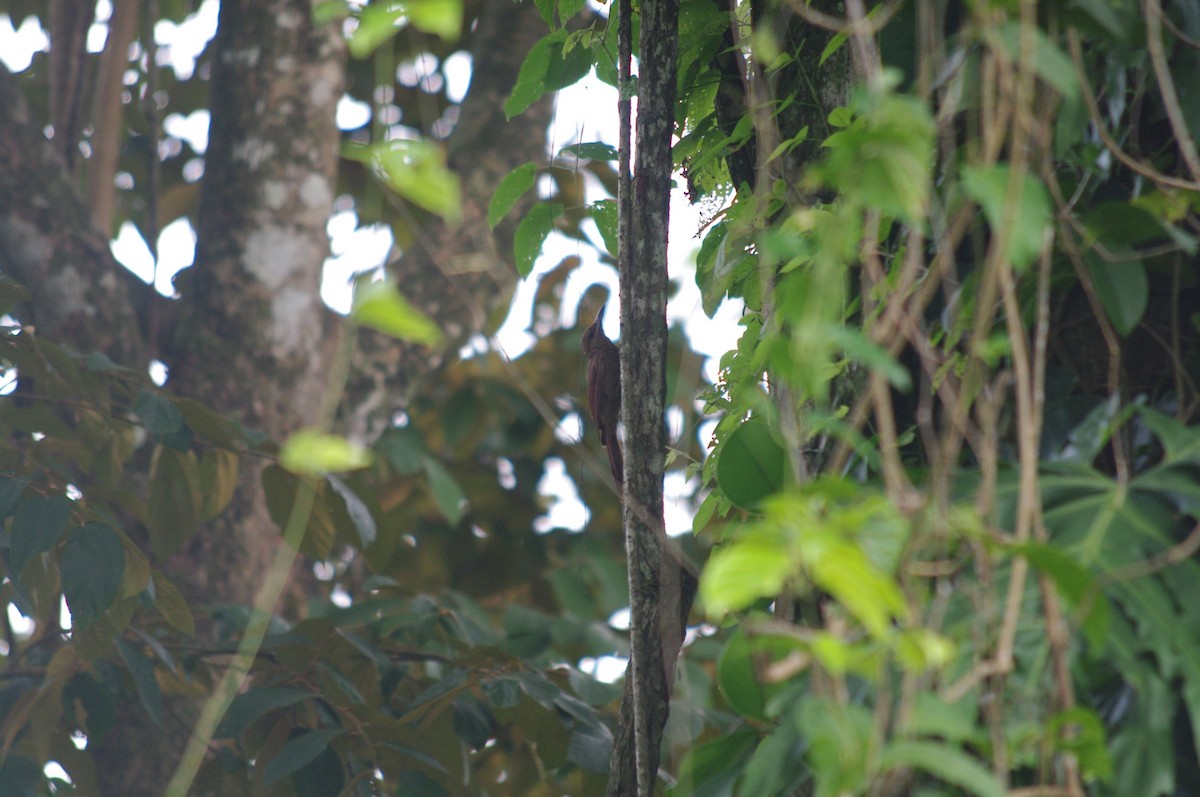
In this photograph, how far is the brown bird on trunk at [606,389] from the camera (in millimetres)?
1767

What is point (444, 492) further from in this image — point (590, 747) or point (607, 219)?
point (607, 219)

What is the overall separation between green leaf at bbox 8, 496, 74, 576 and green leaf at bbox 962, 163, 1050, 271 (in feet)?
4.70

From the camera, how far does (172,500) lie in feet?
7.58

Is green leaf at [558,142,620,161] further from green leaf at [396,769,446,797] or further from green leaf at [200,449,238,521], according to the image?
green leaf at [200,449,238,521]

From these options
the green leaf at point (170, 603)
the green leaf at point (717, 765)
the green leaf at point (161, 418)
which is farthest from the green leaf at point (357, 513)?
the green leaf at point (717, 765)

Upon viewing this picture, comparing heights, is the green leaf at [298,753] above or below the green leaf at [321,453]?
above

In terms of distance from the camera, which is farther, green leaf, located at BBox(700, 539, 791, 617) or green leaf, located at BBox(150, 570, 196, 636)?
green leaf, located at BBox(150, 570, 196, 636)

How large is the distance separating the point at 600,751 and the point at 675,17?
3.98 feet

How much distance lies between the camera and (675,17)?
131 centimetres

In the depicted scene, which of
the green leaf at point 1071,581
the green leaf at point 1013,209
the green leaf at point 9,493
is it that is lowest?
the green leaf at point 1071,581

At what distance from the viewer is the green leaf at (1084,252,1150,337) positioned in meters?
0.95

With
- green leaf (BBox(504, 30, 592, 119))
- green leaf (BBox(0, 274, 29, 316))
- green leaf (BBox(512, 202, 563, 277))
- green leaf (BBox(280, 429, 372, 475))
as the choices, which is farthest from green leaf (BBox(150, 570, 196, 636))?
green leaf (BBox(280, 429, 372, 475))

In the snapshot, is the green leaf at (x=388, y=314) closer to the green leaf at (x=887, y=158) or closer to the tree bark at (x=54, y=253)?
the green leaf at (x=887, y=158)

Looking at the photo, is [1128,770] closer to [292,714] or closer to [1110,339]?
[1110,339]
